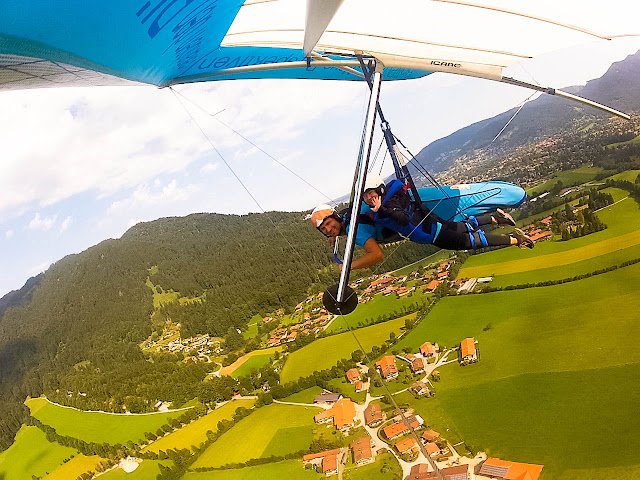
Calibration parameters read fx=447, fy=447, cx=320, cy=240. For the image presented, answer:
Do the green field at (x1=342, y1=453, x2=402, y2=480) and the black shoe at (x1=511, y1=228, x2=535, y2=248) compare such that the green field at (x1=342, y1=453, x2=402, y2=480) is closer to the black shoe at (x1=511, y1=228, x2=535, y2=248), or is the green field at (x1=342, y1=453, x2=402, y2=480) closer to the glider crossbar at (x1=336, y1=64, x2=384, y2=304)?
→ the black shoe at (x1=511, y1=228, x2=535, y2=248)

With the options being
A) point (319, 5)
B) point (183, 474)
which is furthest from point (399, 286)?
point (319, 5)

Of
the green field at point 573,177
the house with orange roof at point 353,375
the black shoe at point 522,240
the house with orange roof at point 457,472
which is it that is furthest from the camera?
the green field at point 573,177

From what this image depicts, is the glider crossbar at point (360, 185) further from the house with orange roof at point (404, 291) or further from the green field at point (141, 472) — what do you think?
the house with orange roof at point (404, 291)

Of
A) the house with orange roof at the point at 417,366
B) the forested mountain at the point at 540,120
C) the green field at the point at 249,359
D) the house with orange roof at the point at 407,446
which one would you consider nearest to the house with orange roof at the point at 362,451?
the house with orange roof at the point at 407,446

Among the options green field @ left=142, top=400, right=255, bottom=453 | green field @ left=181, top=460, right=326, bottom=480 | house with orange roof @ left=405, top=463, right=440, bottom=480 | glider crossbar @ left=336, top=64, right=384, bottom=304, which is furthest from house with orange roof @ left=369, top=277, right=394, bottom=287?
glider crossbar @ left=336, top=64, right=384, bottom=304

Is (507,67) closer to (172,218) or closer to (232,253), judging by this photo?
(232,253)

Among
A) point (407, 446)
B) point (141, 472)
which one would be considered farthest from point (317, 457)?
point (141, 472)

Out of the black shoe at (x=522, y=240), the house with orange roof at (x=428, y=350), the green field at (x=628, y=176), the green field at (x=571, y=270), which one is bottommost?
the house with orange roof at (x=428, y=350)
